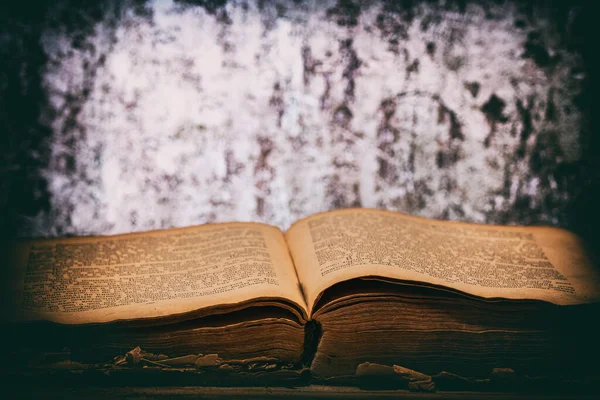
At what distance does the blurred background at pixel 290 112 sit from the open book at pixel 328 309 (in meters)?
0.36

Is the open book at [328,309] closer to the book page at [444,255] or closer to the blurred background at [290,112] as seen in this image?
the book page at [444,255]

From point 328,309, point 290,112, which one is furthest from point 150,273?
point 290,112

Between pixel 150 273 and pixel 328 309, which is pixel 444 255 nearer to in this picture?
pixel 328 309

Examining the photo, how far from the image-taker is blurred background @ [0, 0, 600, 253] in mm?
1454

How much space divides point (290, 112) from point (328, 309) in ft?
2.12

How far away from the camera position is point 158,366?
1.04m

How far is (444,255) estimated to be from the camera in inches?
48.8

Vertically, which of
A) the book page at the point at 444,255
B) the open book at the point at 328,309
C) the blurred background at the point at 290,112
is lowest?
the open book at the point at 328,309

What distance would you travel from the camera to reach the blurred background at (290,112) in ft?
4.77

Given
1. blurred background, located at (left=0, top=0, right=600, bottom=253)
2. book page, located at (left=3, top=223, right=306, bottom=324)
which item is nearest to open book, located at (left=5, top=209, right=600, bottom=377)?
book page, located at (left=3, top=223, right=306, bottom=324)

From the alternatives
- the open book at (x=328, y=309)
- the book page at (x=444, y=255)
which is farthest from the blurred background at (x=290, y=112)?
the open book at (x=328, y=309)

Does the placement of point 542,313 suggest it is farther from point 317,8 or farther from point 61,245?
point 61,245

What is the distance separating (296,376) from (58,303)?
46cm

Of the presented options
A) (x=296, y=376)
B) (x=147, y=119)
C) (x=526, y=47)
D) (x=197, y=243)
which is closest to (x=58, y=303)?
(x=197, y=243)
